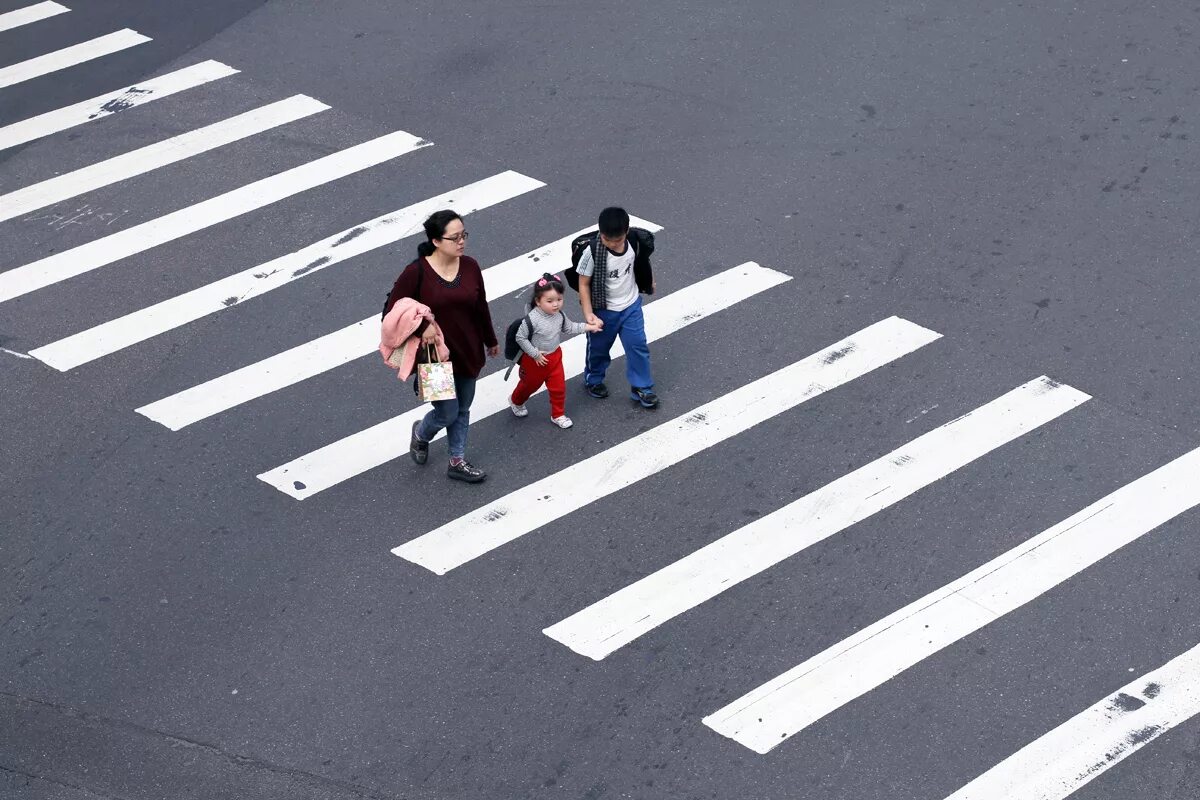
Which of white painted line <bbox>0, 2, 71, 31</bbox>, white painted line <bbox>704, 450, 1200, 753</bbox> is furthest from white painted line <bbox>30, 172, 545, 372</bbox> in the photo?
white painted line <bbox>0, 2, 71, 31</bbox>

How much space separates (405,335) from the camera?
8500mm

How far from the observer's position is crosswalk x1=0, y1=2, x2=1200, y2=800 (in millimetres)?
7652

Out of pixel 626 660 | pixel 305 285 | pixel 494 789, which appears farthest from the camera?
pixel 305 285

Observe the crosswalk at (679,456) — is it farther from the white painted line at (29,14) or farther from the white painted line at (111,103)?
the white painted line at (29,14)

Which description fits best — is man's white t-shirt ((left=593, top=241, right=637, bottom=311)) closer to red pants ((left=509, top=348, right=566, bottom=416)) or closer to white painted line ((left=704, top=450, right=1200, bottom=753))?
red pants ((left=509, top=348, right=566, bottom=416))

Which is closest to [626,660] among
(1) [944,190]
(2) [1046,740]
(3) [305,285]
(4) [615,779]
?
(4) [615,779]

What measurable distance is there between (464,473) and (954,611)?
10.2 ft

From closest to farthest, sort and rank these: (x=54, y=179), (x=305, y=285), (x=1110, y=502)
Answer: (x=1110, y=502) → (x=305, y=285) → (x=54, y=179)

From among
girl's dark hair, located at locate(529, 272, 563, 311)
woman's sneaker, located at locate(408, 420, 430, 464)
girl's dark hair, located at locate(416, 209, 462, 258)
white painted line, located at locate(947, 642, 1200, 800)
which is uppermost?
girl's dark hair, located at locate(416, 209, 462, 258)

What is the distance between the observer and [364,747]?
745 cm

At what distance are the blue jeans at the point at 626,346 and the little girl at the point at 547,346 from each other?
160mm

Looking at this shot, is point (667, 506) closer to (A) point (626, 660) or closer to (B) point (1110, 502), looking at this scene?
(A) point (626, 660)

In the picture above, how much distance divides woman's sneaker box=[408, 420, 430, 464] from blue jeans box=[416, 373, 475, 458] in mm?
40

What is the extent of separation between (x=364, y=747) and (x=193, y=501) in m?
2.41
